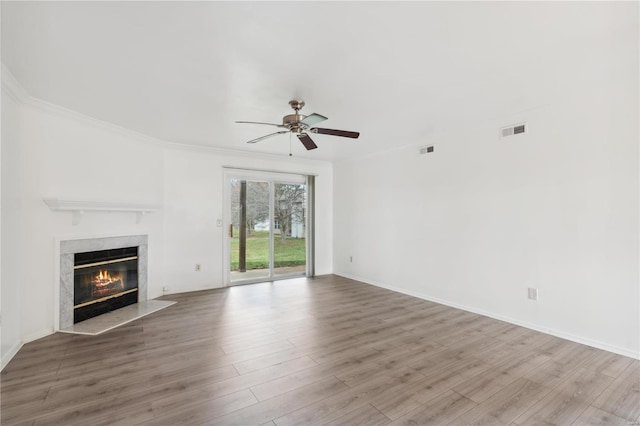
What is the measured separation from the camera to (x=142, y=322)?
377cm

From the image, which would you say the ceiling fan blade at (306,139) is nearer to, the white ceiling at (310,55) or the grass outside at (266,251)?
the white ceiling at (310,55)

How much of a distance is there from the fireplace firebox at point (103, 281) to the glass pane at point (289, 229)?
2.66m

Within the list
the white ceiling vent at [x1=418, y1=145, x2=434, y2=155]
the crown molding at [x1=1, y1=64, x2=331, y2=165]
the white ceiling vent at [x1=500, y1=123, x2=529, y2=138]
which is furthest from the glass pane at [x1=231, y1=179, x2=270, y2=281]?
the white ceiling vent at [x1=500, y1=123, x2=529, y2=138]

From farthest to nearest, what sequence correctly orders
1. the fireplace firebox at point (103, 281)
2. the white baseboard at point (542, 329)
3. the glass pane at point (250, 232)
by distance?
the glass pane at point (250, 232)
the fireplace firebox at point (103, 281)
the white baseboard at point (542, 329)

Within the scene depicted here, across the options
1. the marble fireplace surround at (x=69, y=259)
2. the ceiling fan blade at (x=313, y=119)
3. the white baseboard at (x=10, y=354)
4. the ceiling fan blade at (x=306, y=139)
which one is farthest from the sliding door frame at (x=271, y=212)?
the ceiling fan blade at (x=313, y=119)

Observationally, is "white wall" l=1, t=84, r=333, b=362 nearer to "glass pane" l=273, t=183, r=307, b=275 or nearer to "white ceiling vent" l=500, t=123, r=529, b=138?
"glass pane" l=273, t=183, r=307, b=275

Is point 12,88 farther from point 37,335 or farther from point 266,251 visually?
point 266,251

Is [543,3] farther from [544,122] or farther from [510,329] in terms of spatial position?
[510,329]

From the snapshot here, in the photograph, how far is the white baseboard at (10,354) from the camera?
263 centimetres

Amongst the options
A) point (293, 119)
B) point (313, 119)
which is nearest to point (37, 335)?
point (293, 119)

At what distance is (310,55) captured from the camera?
234 centimetres

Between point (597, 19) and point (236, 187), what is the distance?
5.36m

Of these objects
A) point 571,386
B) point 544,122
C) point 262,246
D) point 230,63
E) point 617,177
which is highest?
point 230,63

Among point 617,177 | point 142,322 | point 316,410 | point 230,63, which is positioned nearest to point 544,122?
point 617,177
